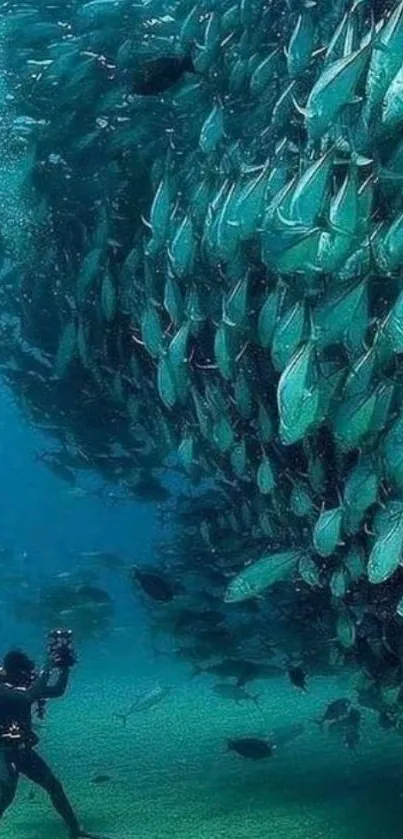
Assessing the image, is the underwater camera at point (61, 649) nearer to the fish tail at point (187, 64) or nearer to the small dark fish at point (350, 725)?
the small dark fish at point (350, 725)

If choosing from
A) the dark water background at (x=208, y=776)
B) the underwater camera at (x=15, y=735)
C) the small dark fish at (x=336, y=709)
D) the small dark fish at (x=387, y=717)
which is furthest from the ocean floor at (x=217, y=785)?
the underwater camera at (x=15, y=735)

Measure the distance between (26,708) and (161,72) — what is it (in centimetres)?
408

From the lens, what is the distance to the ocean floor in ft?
23.4

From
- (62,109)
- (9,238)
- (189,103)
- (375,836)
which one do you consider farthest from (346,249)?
(9,238)

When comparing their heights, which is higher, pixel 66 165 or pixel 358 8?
pixel 358 8

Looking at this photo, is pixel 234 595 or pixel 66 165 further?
pixel 66 165

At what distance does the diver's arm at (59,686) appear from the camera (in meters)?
6.10

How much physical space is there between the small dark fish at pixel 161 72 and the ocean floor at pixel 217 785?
484 cm

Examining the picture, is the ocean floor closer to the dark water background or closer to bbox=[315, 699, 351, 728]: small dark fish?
the dark water background

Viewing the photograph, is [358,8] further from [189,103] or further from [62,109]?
[62,109]

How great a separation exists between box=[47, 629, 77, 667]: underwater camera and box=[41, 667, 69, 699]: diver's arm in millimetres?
75

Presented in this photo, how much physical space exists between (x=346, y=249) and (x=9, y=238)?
217 inches

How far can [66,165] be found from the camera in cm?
667

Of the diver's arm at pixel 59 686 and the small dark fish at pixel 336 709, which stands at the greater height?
the diver's arm at pixel 59 686
